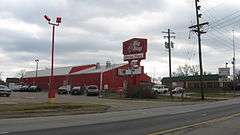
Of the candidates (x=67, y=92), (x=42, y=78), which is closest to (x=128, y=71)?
(x=67, y=92)

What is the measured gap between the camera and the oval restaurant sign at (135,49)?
6925 cm

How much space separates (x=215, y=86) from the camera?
120 metres

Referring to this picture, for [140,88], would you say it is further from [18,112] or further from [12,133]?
[12,133]

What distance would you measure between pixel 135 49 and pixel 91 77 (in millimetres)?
28900

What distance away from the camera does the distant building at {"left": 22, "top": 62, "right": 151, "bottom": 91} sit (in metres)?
94.7

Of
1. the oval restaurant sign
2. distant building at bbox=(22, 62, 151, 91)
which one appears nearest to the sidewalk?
the oval restaurant sign

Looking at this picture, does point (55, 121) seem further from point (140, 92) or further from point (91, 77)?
point (91, 77)

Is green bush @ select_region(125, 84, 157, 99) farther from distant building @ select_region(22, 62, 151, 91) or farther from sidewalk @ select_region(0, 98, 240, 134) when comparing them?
sidewalk @ select_region(0, 98, 240, 134)

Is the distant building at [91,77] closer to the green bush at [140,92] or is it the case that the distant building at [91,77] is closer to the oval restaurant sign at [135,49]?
the oval restaurant sign at [135,49]

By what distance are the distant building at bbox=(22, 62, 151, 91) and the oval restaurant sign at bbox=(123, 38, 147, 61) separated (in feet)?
33.1

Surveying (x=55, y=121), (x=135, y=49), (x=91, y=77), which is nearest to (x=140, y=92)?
(x=135, y=49)

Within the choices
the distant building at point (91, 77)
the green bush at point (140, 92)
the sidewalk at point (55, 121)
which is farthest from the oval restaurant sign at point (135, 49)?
the sidewalk at point (55, 121)

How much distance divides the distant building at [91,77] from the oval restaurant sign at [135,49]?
10.1m

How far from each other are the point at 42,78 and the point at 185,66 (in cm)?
7724
